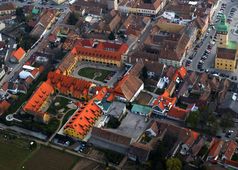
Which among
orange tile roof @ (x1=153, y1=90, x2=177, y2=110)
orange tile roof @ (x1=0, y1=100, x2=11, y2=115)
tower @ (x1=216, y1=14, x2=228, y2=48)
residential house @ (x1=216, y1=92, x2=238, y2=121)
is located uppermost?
tower @ (x1=216, y1=14, x2=228, y2=48)

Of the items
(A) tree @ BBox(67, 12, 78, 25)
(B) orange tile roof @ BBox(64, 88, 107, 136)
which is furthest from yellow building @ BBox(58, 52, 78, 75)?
(A) tree @ BBox(67, 12, 78, 25)

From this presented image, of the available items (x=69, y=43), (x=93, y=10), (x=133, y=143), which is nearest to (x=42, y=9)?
(x=93, y=10)

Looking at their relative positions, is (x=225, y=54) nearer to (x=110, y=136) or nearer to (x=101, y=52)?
(x=101, y=52)

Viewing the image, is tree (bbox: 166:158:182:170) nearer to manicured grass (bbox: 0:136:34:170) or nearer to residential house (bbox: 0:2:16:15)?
manicured grass (bbox: 0:136:34:170)

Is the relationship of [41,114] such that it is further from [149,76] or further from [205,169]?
[205,169]

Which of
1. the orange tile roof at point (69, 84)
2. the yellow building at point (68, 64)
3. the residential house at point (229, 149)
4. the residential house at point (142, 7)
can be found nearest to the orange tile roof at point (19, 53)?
the yellow building at point (68, 64)

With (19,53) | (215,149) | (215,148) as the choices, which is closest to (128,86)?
(215,148)

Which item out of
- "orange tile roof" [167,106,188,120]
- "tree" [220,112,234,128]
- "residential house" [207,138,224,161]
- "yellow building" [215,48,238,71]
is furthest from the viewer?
"yellow building" [215,48,238,71]

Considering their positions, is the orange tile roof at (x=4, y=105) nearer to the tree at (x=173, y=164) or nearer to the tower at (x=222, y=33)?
the tree at (x=173, y=164)
